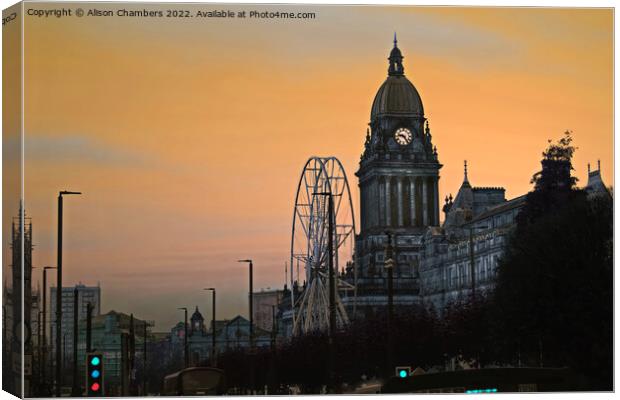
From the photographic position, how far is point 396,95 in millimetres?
69938

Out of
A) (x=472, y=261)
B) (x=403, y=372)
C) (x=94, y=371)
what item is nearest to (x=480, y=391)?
(x=403, y=372)

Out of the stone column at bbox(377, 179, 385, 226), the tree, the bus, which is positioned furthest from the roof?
the bus

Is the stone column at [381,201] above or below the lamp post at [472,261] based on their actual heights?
above

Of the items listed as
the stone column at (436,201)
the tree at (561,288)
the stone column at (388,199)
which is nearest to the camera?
the tree at (561,288)

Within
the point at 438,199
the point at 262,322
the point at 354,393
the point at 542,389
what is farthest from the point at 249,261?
the point at 262,322

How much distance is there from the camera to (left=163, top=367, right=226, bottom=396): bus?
6191cm

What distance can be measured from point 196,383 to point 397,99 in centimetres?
1419

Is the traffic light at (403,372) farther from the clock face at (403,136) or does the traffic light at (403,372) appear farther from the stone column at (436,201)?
the stone column at (436,201)

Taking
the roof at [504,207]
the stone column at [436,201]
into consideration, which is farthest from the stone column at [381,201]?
the roof at [504,207]

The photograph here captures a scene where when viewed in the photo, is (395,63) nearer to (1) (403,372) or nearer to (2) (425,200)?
(1) (403,372)

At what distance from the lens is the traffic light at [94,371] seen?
171 feet

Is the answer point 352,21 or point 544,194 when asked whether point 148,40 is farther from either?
point 544,194

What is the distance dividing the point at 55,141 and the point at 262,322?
107 meters

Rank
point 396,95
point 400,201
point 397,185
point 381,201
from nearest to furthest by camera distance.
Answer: point 396,95
point 381,201
point 400,201
point 397,185
